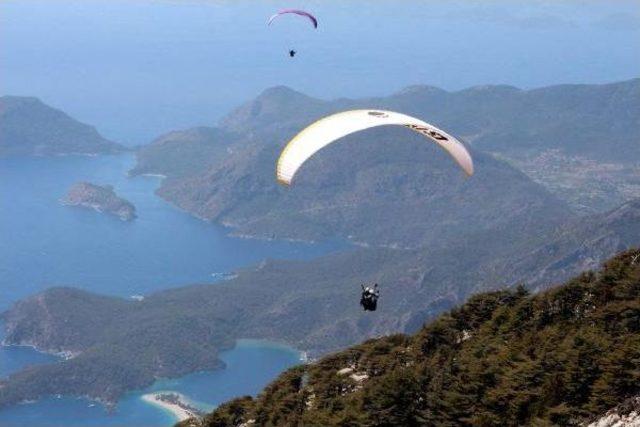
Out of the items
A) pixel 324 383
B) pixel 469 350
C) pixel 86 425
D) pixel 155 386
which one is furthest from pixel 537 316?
pixel 155 386

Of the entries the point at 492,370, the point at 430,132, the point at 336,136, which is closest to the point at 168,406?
the point at 430,132

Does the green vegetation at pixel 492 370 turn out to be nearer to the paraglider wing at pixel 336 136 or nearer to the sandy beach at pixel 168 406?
the paraglider wing at pixel 336 136

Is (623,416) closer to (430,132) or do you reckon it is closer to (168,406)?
(430,132)

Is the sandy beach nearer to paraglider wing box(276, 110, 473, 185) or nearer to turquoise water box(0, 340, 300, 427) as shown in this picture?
turquoise water box(0, 340, 300, 427)

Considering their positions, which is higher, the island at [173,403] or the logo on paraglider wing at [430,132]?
the island at [173,403]

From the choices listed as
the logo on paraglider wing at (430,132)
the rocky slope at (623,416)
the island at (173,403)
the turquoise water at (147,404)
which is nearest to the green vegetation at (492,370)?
the rocky slope at (623,416)
